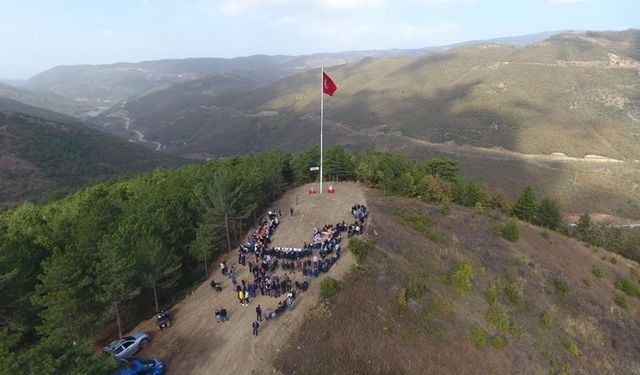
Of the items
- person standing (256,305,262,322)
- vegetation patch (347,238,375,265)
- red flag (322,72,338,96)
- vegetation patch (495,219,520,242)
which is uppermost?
red flag (322,72,338,96)

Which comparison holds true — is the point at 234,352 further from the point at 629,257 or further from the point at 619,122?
the point at 619,122

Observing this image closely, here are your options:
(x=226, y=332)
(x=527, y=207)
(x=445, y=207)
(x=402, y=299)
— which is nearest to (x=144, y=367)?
(x=226, y=332)

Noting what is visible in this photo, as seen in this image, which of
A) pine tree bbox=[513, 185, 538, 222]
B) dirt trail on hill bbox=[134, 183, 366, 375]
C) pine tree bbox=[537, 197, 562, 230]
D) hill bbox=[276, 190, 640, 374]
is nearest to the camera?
dirt trail on hill bbox=[134, 183, 366, 375]

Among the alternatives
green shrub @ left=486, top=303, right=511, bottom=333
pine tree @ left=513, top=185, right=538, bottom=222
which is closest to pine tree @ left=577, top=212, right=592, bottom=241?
pine tree @ left=513, top=185, right=538, bottom=222

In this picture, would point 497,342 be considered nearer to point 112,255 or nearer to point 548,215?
point 112,255

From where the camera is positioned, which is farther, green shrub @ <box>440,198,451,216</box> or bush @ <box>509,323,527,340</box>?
green shrub @ <box>440,198,451,216</box>

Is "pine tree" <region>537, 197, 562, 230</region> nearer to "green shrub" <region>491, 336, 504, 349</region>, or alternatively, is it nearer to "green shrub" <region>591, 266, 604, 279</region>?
"green shrub" <region>591, 266, 604, 279</region>

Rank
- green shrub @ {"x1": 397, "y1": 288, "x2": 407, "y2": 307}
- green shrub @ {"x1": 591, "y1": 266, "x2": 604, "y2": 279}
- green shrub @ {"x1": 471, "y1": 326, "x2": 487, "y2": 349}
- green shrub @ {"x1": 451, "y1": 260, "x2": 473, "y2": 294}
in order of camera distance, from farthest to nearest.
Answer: green shrub @ {"x1": 591, "y1": 266, "x2": 604, "y2": 279} < green shrub @ {"x1": 451, "y1": 260, "x2": 473, "y2": 294} < green shrub @ {"x1": 397, "y1": 288, "x2": 407, "y2": 307} < green shrub @ {"x1": 471, "y1": 326, "x2": 487, "y2": 349}
